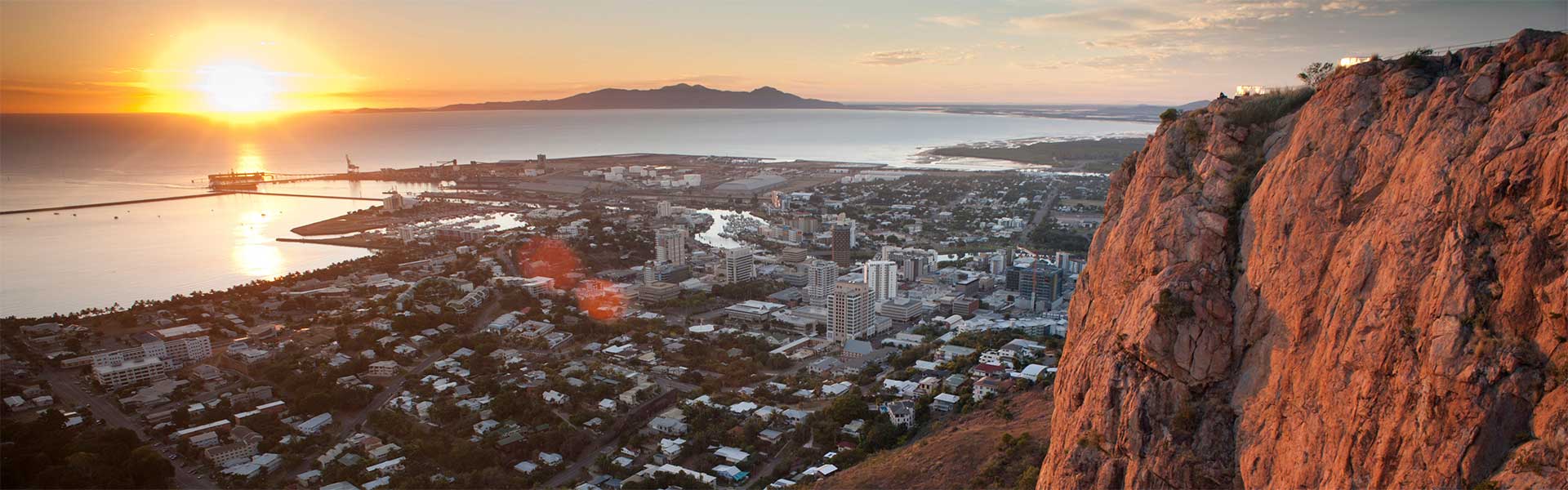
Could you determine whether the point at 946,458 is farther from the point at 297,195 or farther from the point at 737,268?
the point at 297,195

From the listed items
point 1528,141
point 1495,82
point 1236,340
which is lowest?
point 1236,340

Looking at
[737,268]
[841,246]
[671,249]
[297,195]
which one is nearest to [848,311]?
[737,268]

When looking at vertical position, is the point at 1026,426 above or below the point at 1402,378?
below

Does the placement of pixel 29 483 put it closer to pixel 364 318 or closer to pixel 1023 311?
pixel 364 318

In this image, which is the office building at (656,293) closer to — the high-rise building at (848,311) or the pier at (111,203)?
the high-rise building at (848,311)

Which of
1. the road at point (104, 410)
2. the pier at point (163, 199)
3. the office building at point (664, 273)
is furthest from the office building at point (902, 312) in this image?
the pier at point (163, 199)

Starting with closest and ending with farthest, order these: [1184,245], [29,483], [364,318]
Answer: [1184,245] → [29,483] → [364,318]

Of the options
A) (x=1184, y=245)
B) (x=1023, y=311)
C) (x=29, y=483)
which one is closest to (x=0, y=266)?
(x=29, y=483)
